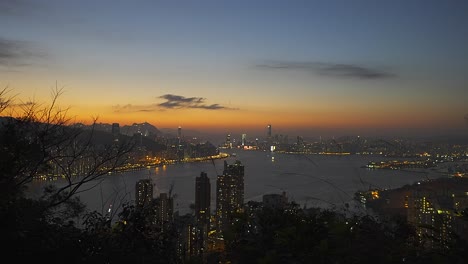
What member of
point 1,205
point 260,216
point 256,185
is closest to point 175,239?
point 260,216

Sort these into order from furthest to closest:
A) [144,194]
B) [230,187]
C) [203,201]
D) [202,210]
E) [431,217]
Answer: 1. [230,187]
2. [203,201]
3. [202,210]
4. [144,194]
5. [431,217]

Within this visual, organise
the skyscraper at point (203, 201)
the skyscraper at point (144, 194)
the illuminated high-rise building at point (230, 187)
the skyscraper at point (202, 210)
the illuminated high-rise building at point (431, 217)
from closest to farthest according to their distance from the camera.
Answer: the illuminated high-rise building at point (431, 217) < the skyscraper at point (144, 194) < the skyscraper at point (202, 210) < the skyscraper at point (203, 201) < the illuminated high-rise building at point (230, 187)

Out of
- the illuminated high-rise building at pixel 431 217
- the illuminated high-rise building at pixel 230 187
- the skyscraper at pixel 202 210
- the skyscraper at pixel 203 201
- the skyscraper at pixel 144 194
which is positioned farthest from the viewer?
the illuminated high-rise building at pixel 230 187

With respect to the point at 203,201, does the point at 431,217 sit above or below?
above

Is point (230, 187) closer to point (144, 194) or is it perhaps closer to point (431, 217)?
point (144, 194)

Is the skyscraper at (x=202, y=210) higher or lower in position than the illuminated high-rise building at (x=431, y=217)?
lower

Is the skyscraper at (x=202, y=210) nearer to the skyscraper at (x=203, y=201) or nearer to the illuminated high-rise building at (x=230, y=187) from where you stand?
the skyscraper at (x=203, y=201)

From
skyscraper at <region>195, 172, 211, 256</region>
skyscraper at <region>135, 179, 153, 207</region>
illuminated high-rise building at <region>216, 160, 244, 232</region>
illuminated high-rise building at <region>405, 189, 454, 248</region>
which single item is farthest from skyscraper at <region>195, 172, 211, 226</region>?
illuminated high-rise building at <region>405, 189, 454, 248</region>

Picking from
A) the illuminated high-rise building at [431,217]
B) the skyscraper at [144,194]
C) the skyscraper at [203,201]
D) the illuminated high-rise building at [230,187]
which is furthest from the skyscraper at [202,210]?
the illuminated high-rise building at [431,217]

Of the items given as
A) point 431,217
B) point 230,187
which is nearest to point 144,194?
point 431,217

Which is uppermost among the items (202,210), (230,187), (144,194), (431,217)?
(144,194)

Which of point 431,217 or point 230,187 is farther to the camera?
point 230,187
